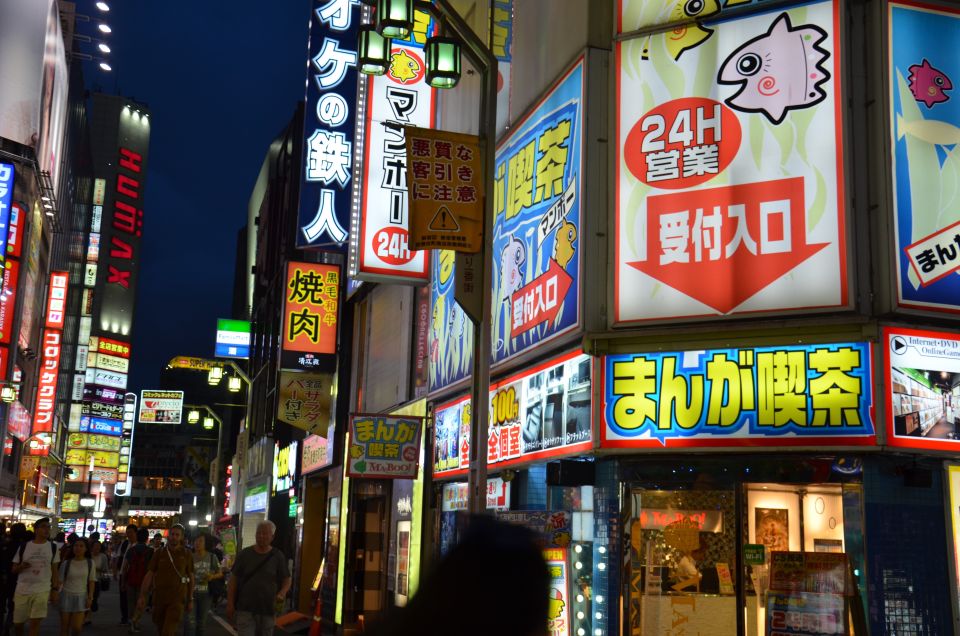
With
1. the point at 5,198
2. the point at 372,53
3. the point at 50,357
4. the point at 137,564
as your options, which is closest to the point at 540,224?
the point at 372,53

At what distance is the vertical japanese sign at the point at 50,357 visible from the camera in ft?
165

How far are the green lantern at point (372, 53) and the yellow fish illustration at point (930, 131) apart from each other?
5.81 meters

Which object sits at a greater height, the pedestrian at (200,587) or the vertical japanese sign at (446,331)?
the vertical japanese sign at (446,331)

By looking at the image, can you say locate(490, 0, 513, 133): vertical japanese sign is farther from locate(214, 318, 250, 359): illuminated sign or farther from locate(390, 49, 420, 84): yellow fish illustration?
locate(214, 318, 250, 359): illuminated sign

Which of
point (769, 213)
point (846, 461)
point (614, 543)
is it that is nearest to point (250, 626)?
point (614, 543)

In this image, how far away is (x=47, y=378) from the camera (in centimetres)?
5069

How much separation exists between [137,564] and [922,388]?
53.1 feet

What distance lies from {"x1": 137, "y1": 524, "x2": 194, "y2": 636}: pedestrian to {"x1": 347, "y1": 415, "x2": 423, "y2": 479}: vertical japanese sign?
363 centimetres

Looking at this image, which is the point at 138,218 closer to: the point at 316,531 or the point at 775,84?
the point at 316,531

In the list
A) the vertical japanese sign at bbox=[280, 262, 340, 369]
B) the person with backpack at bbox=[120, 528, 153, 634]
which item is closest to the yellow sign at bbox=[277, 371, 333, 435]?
the vertical japanese sign at bbox=[280, 262, 340, 369]

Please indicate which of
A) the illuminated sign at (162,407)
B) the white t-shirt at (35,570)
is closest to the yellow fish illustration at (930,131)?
the white t-shirt at (35,570)

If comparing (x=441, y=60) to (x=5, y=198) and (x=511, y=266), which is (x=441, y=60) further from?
(x=5, y=198)

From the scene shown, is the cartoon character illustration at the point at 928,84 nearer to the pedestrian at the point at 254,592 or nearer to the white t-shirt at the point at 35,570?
the pedestrian at the point at 254,592

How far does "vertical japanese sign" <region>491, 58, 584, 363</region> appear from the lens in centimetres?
1331
